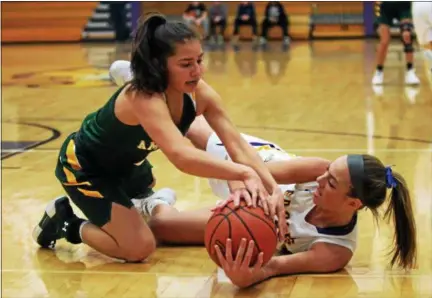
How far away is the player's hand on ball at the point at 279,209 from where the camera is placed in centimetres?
321

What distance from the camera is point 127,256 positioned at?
3.64 meters

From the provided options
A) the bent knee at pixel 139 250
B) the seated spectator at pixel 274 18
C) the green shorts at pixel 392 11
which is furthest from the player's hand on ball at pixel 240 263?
the seated spectator at pixel 274 18

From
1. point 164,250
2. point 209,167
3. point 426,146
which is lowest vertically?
point 426,146

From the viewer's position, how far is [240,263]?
10.3 ft

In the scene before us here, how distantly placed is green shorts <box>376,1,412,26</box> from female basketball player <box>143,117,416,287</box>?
596cm

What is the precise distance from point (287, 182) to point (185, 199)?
1146 millimetres

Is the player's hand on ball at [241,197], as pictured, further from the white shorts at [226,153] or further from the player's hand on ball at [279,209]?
the white shorts at [226,153]

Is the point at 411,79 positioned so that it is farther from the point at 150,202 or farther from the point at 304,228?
the point at 304,228

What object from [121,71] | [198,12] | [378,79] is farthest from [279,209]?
[198,12]

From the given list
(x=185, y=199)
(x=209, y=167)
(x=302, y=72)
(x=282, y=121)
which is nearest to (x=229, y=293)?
(x=209, y=167)

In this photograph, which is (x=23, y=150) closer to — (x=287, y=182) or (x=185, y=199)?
(x=185, y=199)

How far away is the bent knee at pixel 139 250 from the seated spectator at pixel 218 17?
452 inches

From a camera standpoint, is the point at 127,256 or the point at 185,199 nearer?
the point at 127,256

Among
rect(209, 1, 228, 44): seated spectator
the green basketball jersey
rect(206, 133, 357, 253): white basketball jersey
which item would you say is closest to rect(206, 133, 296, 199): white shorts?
rect(206, 133, 357, 253): white basketball jersey
